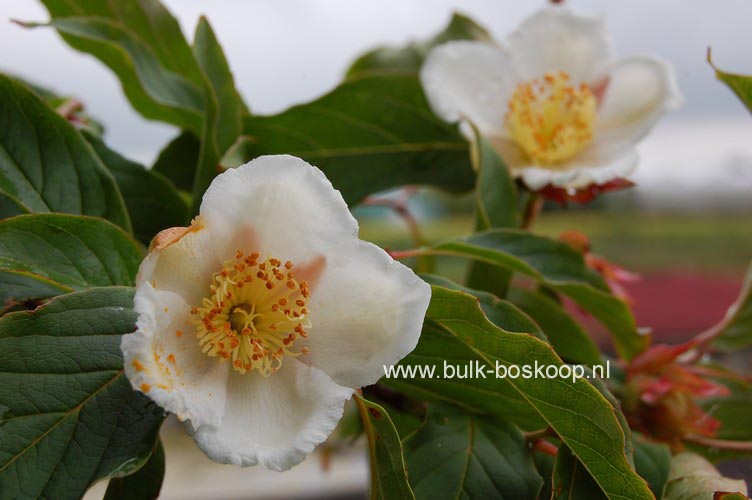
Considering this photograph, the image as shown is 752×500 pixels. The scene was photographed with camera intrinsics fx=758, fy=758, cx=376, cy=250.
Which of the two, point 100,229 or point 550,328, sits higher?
point 100,229

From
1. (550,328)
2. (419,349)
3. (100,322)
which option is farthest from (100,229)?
(550,328)

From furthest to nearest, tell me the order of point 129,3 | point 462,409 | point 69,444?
point 129,3, point 462,409, point 69,444

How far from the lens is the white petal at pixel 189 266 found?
1.16ft

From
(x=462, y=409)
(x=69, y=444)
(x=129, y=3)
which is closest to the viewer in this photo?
(x=69, y=444)

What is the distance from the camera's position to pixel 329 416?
34 centimetres

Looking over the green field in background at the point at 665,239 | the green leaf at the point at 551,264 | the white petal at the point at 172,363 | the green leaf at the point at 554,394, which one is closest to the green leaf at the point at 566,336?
the green leaf at the point at 551,264

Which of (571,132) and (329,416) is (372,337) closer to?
(329,416)

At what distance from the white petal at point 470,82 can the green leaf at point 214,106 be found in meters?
0.17

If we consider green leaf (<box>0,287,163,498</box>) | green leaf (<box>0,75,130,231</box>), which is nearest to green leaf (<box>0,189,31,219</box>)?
green leaf (<box>0,75,130,231</box>)

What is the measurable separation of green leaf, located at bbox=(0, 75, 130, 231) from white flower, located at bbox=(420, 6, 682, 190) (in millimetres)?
267

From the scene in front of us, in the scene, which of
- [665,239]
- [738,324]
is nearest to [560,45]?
[738,324]

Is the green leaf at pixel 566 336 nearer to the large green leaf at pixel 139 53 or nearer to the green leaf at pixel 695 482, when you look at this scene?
the green leaf at pixel 695 482

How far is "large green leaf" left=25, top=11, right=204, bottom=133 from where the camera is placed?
53 centimetres

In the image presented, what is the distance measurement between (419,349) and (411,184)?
248 mm
